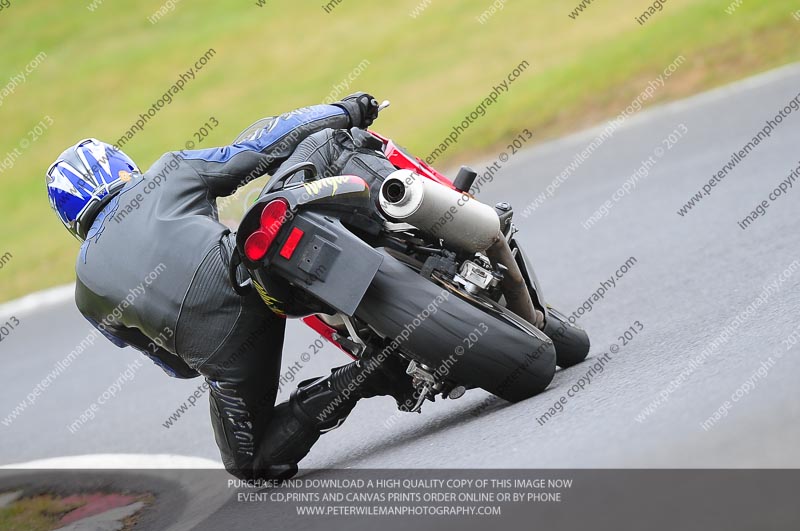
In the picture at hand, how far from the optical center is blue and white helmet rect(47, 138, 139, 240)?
4605 mm

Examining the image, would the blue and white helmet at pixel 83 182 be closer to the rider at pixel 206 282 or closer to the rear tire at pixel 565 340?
the rider at pixel 206 282

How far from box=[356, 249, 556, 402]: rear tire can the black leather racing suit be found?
0.59 m

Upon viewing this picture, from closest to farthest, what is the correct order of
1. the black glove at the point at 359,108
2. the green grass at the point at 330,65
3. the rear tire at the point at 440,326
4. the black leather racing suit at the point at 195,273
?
the rear tire at the point at 440,326, the black leather racing suit at the point at 195,273, the black glove at the point at 359,108, the green grass at the point at 330,65

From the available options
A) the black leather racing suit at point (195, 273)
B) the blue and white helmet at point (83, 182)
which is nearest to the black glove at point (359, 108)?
the black leather racing suit at point (195, 273)

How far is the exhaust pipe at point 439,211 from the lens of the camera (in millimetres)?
4035

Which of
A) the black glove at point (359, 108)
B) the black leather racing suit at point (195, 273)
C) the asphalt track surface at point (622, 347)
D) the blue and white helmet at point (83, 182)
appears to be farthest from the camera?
the black glove at point (359, 108)

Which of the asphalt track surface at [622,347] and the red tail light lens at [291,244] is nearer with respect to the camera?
the asphalt track surface at [622,347]

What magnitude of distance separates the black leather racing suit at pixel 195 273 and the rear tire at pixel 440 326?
59 cm

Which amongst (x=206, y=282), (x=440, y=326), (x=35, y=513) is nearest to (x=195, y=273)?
(x=206, y=282)

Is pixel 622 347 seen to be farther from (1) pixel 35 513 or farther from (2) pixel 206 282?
(1) pixel 35 513

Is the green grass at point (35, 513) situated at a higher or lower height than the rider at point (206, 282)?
lower

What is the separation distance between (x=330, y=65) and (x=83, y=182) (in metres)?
13.8

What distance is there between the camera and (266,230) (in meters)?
4.00

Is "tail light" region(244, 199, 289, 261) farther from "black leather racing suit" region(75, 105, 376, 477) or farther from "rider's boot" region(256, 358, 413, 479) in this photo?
"rider's boot" region(256, 358, 413, 479)
